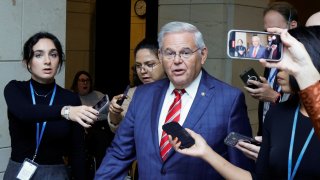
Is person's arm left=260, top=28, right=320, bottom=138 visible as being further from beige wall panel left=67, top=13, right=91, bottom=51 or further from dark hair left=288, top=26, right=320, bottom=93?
beige wall panel left=67, top=13, right=91, bottom=51

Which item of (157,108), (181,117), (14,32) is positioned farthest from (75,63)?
(181,117)

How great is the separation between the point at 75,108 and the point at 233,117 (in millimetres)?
974

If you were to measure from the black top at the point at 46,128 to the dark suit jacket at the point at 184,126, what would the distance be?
19.6 inches

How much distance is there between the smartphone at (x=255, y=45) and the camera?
6.05 ft

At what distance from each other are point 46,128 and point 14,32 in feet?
5.24

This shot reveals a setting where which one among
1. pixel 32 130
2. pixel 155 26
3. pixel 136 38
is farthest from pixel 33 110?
pixel 136 38

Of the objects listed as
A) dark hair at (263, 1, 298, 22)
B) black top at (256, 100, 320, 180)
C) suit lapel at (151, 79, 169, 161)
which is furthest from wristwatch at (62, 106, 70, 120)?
dark hair at (263, 1, 298, 22)

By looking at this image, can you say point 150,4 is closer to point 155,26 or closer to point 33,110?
point 155,26

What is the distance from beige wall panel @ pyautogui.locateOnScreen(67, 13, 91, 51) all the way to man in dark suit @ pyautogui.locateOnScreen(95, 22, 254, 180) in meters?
6.74

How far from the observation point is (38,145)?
331cm

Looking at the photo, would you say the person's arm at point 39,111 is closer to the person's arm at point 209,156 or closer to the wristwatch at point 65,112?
the wristwatch at point 65,112

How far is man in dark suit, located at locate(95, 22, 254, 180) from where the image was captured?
2699 mm

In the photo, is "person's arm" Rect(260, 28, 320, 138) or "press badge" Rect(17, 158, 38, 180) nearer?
"person's arm" Rect(260, 28, 320, 138)

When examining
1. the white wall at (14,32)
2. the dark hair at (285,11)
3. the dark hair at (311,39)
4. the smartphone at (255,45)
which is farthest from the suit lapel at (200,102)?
the white wall at (14,32)
